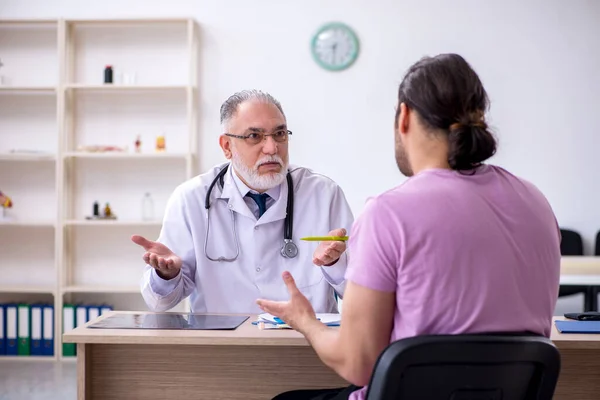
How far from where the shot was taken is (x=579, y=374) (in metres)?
1.94

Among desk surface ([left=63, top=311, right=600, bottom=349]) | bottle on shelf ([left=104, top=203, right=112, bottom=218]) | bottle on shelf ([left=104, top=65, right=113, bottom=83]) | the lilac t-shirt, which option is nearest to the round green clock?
bottle on shelf ([left=104, top=65, right=113, bottom=83])

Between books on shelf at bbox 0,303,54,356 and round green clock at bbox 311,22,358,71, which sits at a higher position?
round green clock at bbox 311,22,358,71

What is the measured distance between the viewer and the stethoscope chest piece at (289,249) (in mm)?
2438

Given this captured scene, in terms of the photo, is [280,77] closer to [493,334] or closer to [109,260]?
[109,260]

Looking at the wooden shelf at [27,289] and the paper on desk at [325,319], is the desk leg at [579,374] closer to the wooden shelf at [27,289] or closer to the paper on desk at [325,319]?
the paper on desk at [325,319]

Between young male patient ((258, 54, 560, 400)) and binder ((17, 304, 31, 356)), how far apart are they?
390cm

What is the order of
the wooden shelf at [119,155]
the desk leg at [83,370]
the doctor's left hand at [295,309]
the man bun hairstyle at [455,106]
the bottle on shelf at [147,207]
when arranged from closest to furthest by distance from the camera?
the man bun hairstyle at [455,106], the doctor's left hand at [295,309], the desk leg at [83,370], the wooden shelf at [119,155], the bottle on shelf at [147,207]

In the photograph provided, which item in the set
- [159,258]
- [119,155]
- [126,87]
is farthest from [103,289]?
[159,258]

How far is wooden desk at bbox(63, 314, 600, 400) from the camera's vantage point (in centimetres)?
195

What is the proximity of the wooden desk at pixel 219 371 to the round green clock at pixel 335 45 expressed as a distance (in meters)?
3.16

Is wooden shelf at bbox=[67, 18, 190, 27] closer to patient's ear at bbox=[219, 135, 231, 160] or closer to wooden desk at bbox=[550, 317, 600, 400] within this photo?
patient's ear at bbox=[219, 135, 231, 160]

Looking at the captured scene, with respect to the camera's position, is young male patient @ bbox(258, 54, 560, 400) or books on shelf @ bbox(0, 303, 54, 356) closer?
young male patient @ bbox(258, 54, 560, 400)

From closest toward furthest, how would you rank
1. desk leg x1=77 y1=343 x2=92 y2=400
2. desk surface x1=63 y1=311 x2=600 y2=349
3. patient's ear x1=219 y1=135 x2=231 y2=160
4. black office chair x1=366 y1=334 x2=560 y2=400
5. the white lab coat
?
1. black office chair x1=366 y1=334 x2=560 y2=400
2. desk surface x1=63 y1=311 x2=600 y2=349
3. desk leg x1=77 y1=343 x2=92 y2=400
4. the white lab coat
5. patient's ear x1=219 y1=135 x2=231 y2=160

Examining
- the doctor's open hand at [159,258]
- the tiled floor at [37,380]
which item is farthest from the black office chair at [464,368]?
the tiled floor at [37,380]
